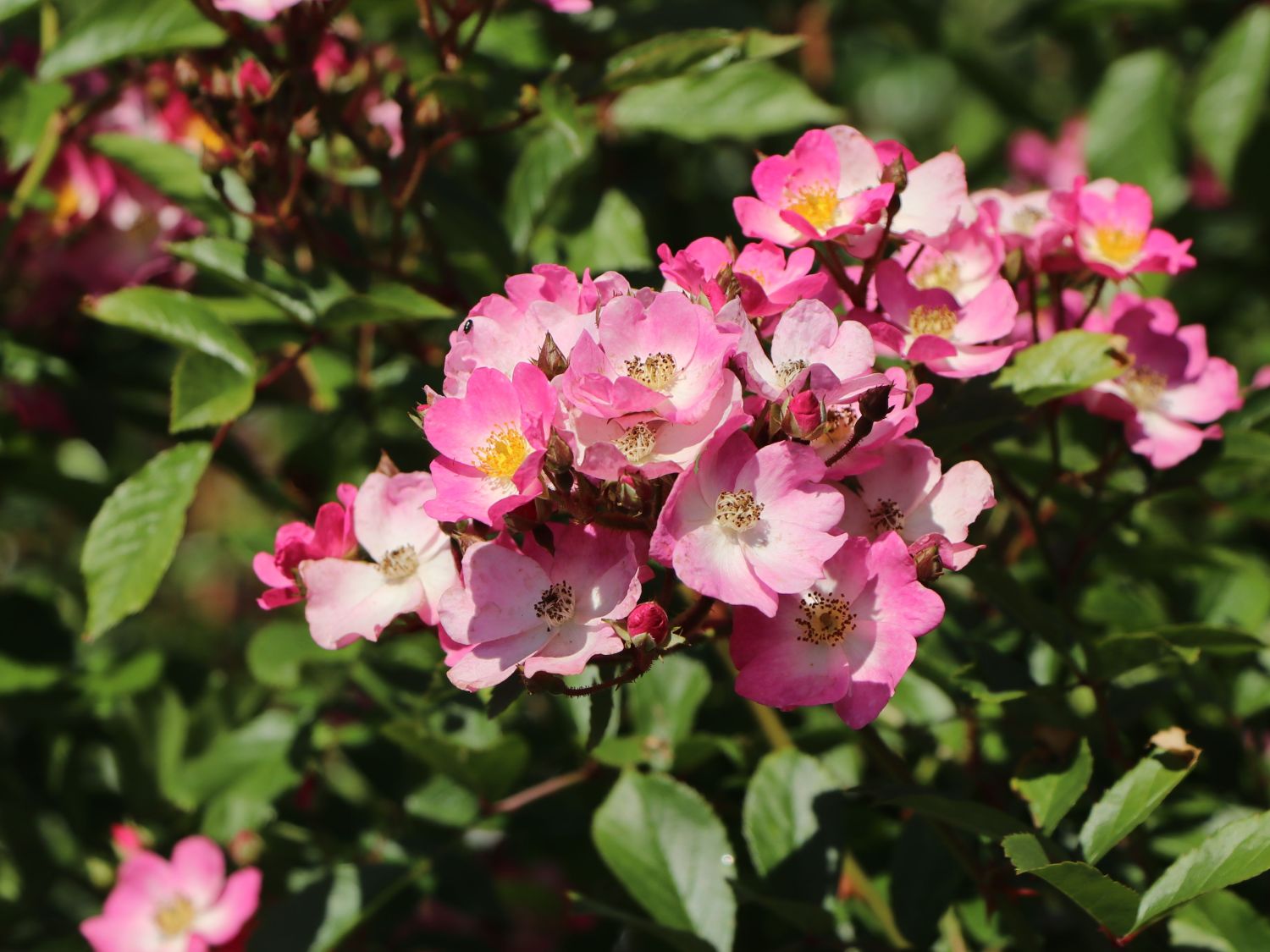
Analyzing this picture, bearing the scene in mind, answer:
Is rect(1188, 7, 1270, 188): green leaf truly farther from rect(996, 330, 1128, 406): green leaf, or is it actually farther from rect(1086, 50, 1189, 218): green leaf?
rect(996, 330, 1128, 406): green leaf

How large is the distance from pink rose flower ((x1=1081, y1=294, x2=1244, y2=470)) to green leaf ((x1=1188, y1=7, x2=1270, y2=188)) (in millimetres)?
990

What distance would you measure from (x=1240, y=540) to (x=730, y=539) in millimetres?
1820

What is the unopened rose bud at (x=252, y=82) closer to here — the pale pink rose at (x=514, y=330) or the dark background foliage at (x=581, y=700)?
the dark background foliage at (x=581, y=700)

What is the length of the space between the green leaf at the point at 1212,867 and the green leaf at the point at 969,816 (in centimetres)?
11

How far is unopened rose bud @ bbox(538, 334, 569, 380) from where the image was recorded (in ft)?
3.23

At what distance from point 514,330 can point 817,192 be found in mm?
314

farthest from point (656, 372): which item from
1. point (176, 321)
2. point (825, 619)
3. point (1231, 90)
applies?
point (1231, 90)

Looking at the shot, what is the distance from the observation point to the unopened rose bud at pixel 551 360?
0.98 metres

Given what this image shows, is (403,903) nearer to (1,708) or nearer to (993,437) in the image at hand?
(1,708)

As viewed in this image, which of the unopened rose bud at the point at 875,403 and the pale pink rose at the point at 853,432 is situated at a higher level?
the unopened rose bud at the point at 875,403

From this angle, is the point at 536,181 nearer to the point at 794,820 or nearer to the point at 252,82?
the point at 252,82

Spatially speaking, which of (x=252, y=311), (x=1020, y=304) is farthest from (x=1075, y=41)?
(x=252, y=311)

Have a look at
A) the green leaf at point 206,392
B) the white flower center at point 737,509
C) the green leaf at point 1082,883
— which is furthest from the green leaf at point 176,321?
the green leaf at point 1082,883

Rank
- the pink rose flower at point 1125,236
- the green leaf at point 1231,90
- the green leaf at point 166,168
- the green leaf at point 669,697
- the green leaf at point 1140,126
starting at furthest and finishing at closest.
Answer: the green leaf at point 1140,126
the green leaf at point 1231,90
the green leaf at point 166,168
the green leaf at point 669,697
the pink rose flower at point 1125,236
